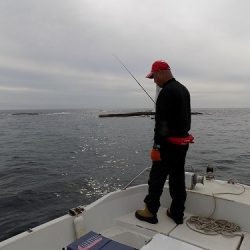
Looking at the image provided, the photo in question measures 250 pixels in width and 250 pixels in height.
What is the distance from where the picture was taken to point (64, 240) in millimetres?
3699

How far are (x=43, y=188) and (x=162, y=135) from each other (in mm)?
9110

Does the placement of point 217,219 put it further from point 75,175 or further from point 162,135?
point 75,175

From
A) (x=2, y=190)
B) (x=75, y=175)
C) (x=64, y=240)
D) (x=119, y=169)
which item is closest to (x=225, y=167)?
(x=119, y=169)

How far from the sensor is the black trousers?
4.23 meters

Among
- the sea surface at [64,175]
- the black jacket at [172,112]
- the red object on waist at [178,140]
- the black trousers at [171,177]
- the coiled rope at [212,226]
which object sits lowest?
the sea surface at [64,175]

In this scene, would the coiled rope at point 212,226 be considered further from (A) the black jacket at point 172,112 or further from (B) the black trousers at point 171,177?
(A) the black jacket at point 172,112

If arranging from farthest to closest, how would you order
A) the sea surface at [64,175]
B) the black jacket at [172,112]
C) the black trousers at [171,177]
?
1. the sea surface at [64,175]
2. the black trousers at [171,177]
3. the black jacket at [172,112]

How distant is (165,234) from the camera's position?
411cm

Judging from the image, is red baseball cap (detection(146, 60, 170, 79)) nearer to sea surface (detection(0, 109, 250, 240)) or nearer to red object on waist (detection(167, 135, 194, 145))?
red object on waist (detection(167, 135, 194, 145))

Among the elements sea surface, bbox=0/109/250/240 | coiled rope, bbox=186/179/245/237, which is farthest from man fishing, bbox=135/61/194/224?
sea surface, bbox=0/109/250/240

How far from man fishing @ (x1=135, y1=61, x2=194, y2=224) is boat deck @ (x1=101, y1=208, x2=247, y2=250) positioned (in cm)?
14

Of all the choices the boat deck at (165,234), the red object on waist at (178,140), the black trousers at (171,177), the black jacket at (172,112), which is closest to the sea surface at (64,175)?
the boat deck at (165,234)

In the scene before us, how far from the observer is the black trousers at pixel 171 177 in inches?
166

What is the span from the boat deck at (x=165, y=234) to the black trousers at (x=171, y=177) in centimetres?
24
